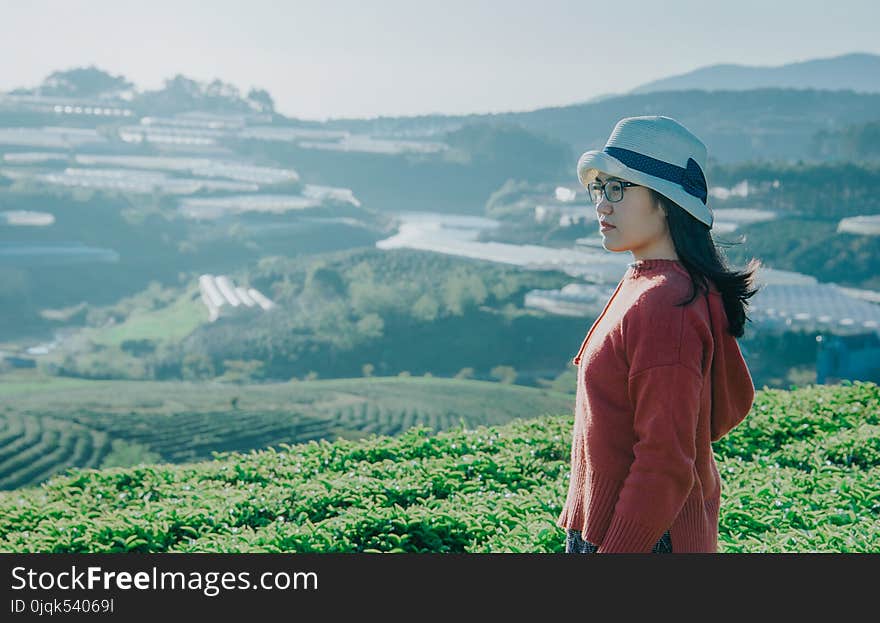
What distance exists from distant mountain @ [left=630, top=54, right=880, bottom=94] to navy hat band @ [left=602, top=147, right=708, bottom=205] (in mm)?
17242

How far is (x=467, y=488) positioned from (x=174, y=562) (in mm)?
1255

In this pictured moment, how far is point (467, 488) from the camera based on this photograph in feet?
11.4

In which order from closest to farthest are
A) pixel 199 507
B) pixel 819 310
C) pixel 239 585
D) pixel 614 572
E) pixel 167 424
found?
1. pixel 614 572
2. pixel 239 585
3. pixel 199 507
4. pixel 167 424
5. pixel 819 310

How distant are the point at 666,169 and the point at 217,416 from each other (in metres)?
10.0

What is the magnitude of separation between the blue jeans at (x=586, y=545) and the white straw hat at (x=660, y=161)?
0.53 metres

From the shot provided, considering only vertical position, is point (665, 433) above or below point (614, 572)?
above

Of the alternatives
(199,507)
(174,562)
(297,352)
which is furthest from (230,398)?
(174,562)

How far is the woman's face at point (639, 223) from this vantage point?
169cm

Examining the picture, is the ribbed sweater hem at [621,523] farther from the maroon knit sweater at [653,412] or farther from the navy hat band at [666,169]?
the navy hat band at [666,169]

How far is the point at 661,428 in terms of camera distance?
153 centimetres

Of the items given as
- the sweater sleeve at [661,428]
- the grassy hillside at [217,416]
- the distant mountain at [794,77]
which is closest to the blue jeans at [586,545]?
the sweater sleeve at [661,428]

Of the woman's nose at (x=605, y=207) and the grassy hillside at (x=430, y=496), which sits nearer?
the woman's nose at (x=605, y=207)

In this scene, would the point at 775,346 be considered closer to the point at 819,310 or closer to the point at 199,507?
the point at 819,310

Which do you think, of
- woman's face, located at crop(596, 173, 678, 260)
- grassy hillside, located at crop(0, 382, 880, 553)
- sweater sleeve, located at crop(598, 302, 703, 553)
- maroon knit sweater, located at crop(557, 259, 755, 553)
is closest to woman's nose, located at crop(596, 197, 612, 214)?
woman's face, located at crop(596, 173, 678, 260)
